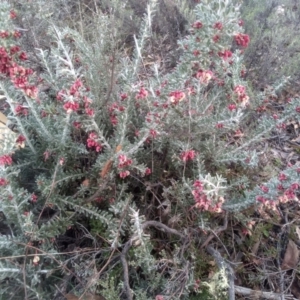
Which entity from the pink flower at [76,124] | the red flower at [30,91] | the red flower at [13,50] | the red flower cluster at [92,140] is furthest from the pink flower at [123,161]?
the red flower at [13,50]

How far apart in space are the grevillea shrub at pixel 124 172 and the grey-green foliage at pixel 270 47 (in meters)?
0.98

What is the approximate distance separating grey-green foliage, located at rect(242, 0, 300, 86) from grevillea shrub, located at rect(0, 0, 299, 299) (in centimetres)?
98

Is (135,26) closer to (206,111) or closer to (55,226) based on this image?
(206,111)

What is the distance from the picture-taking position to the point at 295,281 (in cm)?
221

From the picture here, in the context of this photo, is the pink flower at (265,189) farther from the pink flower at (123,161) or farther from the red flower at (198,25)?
the red flower at (198,25)

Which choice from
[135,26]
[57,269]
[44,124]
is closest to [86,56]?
[44,124]

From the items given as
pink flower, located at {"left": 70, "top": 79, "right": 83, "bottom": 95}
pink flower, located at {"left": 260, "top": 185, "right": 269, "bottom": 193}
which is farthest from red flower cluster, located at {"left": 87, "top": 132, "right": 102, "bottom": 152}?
pink flower, located at {"left": 260, "top": 185, "right": 269, "bottom": 193}

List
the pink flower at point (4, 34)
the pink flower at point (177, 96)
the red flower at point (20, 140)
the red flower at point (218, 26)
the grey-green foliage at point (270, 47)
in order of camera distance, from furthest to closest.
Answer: the grey-green foliage at point (270, 47) < the red flower at point (20, 140) < the pink flower at point (177, 96) < the red flower at point (218, 26) < the pink flower at point (4, 34)

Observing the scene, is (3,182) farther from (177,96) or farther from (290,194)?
(290,194)

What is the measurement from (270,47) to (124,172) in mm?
2118

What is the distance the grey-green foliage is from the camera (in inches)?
128

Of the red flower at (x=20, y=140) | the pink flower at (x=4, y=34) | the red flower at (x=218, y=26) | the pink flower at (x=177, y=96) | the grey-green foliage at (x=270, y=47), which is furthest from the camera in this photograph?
the grey-green foliage at (x=270, y=47)

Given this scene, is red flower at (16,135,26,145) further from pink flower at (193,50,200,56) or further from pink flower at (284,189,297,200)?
pink flower at (284,189,297,200)

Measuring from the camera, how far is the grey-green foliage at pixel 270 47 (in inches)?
128
